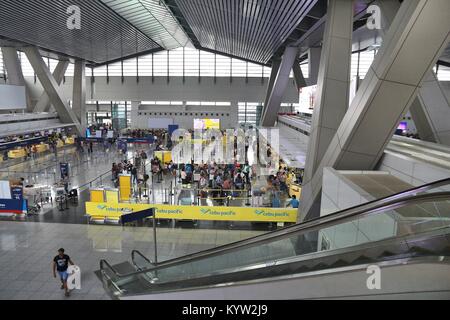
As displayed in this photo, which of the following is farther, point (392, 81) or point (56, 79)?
point (56, 79)

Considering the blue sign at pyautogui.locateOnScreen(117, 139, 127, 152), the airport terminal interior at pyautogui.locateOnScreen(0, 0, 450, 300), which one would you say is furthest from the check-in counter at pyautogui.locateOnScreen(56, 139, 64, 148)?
the blue sign at pyautogui.locateOnScreen(117, 139, 127, 152)

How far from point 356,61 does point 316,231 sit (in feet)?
122

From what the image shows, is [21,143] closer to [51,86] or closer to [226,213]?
[51,86]

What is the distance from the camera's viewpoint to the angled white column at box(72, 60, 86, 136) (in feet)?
116

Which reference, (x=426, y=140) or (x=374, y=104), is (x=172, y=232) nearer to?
(x=374, y=104)

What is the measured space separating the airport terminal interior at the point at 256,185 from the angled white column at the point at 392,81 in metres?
0.03

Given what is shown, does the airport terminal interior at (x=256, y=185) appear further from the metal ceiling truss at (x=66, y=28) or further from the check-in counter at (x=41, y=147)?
the check-in counter at (x=41, y=147)

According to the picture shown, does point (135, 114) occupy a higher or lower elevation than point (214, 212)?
higher

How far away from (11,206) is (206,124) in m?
31.1

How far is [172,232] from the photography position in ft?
36.3

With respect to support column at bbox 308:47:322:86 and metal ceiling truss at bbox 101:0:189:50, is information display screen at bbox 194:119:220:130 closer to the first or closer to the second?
metal ceiling truss at bbox 101:0:189:50

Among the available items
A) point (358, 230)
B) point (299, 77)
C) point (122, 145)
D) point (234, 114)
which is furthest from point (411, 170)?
point (234, 114)

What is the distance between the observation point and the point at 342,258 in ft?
12.4

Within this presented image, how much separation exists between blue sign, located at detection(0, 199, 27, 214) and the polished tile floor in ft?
1.79
